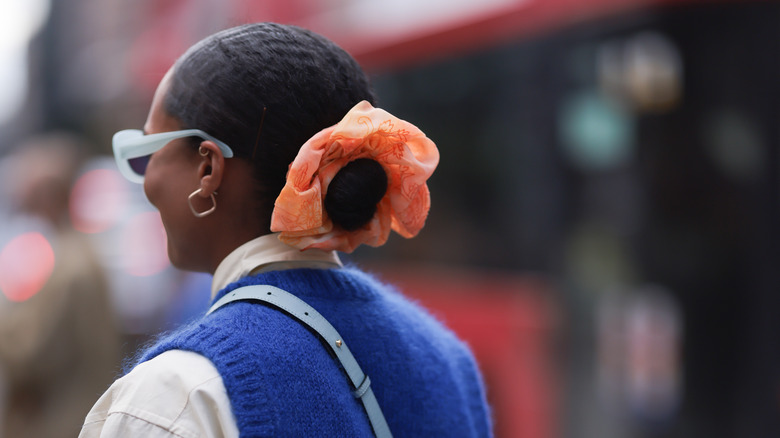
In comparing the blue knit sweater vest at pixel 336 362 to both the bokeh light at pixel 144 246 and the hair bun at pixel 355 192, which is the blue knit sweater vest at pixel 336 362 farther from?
the bokeh light at pixel 144 246

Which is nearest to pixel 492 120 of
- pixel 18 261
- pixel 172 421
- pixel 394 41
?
pixel 394 41

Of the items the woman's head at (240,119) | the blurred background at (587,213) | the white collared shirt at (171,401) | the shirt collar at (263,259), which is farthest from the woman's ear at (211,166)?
the blurred background at (587,213)

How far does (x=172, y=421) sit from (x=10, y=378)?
255cm

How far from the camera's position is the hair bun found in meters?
1.28

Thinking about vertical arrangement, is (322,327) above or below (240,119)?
below

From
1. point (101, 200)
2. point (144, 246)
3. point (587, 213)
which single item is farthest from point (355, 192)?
point (101, 200)

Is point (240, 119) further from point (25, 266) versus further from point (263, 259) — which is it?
point (25, 266)

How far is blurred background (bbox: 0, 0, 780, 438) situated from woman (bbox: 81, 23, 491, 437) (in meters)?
2.32

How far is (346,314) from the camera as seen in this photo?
4.27 ft

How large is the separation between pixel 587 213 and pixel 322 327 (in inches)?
147

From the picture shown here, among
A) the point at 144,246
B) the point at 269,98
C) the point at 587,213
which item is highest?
the point at 269,98

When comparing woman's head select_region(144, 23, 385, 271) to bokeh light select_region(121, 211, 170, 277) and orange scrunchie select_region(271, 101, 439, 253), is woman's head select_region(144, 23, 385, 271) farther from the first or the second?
bokeh light select_region(121, 211, 170, 277)

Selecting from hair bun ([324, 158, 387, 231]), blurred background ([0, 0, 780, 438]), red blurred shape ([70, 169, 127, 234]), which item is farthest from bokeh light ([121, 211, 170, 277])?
hair bun ([324, 158, 387, 231])

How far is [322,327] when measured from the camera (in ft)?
4.02
